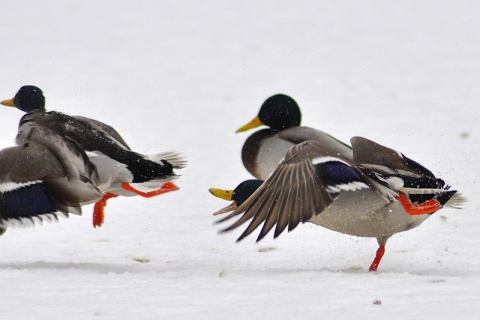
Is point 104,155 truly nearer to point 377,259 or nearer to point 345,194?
point 345,194

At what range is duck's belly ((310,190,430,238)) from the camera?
17.0ft

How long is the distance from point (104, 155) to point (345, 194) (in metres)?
1.50

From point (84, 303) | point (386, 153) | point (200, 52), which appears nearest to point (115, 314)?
point (84, 303)

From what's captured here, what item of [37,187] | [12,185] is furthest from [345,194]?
[12,185]

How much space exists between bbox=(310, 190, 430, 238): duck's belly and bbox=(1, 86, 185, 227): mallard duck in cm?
110

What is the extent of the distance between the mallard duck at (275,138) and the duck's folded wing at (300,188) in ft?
2.50

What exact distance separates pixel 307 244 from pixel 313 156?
1145 mm

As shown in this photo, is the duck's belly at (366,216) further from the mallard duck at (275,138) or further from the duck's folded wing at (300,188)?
the mallard duck at (275,138)

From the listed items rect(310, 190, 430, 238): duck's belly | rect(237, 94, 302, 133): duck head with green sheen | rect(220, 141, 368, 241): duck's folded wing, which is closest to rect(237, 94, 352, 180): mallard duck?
rect(237, 94, 302, 133): duck head with green sheen

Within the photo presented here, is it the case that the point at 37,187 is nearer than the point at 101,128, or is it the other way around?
the point at 37,187

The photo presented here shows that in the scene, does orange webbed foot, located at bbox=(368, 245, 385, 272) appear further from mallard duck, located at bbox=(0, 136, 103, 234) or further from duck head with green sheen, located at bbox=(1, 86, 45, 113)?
duck head with green sheen, located at bbox=(1, 86, 45, 113)

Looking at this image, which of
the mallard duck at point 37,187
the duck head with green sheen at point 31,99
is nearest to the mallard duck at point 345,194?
the mallard duck at point 37,187

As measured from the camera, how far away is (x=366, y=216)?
5.26 m

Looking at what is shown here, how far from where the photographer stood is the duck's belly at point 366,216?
5180mm
